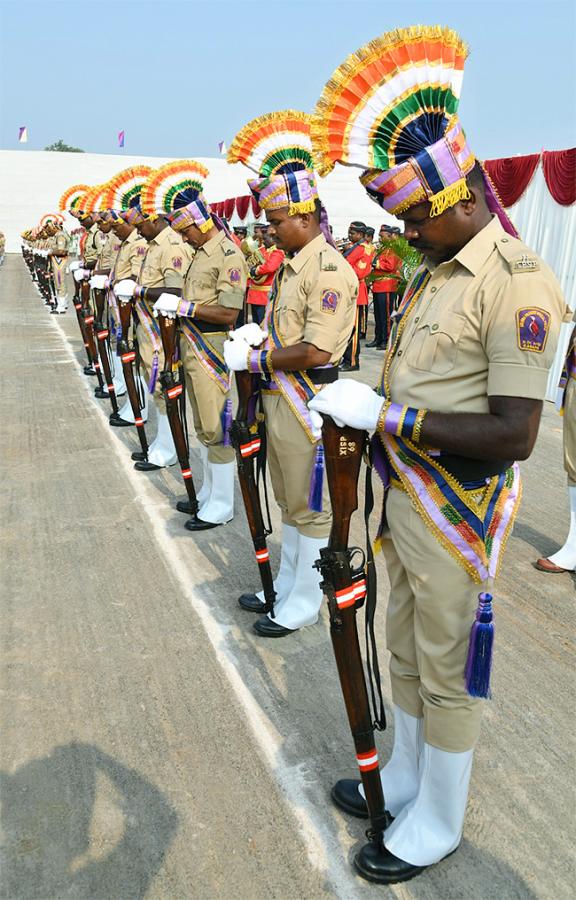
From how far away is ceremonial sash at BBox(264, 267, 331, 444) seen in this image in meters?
3.57

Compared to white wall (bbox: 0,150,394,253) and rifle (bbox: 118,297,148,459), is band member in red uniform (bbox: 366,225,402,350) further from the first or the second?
white wall (bbox: 0,150,394,253)

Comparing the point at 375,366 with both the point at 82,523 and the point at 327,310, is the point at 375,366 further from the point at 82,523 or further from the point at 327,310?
the point at 327,310

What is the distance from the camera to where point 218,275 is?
16.5 feet

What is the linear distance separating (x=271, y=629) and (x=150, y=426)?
4.73 meters

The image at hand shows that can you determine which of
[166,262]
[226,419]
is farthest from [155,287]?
[226,419]

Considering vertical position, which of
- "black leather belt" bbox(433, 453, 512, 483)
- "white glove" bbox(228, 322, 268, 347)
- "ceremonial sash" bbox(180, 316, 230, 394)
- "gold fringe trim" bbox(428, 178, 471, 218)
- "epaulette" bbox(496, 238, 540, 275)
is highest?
"gold fringe trim" bbox(428, 178, 471, 218)

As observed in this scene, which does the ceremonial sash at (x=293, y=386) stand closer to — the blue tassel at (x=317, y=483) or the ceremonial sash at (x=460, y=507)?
the blue tassel at (x=317, y=483)

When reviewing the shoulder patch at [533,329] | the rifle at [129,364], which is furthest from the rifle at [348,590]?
the rifle at [129,364]

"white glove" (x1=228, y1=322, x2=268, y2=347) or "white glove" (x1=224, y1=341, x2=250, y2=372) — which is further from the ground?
"white glove" (x1=228, y1=322, x2=268, y2=347)

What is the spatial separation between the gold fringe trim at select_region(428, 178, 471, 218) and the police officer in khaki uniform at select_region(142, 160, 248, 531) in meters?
3.14

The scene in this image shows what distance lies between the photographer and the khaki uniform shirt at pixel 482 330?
5.95 ft

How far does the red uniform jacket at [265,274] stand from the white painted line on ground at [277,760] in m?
8.70

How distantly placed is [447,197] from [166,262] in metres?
4.72

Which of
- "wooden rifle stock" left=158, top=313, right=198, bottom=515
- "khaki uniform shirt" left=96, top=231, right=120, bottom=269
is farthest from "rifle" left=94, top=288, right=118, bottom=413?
"wooden rifle stock" left=158, top=313, right=198, bottom=515
